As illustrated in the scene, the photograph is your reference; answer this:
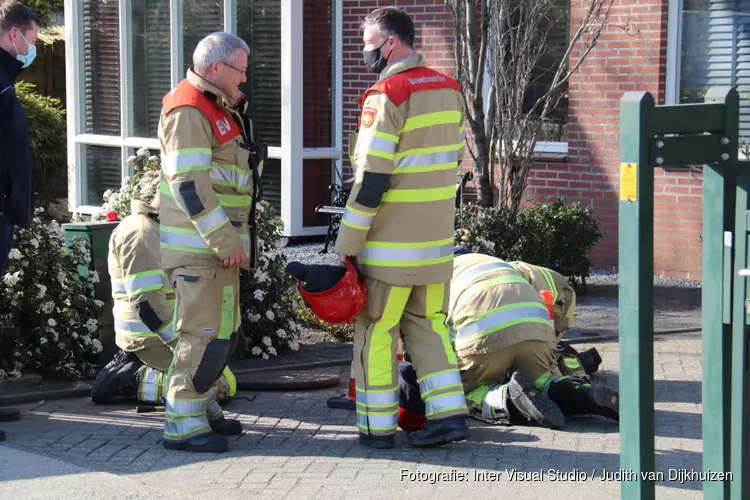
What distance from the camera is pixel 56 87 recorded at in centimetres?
1873

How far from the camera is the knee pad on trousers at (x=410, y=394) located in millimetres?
5777

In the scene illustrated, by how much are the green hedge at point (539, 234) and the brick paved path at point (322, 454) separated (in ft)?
9.30

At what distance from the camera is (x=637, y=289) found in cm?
340

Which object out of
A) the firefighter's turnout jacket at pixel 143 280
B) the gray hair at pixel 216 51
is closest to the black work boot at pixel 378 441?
the firefighter's turnout jacket at pixel 143 280

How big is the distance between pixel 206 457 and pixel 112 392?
1.24 m

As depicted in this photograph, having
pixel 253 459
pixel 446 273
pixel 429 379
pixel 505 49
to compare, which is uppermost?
pixel 505 49

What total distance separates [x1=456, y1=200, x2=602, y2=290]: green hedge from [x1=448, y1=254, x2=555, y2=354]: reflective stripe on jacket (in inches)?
94.5

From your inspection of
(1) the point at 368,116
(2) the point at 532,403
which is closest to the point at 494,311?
(2) the point at 532,403

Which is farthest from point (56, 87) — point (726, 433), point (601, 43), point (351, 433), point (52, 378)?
point (726, 433)

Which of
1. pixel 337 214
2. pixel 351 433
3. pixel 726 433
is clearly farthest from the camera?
pixel 337 214

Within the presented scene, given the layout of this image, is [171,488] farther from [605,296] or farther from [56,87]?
[56,87]

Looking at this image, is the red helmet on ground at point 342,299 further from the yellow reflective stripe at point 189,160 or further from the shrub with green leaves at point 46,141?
the shrub with green leaves at point 46,141

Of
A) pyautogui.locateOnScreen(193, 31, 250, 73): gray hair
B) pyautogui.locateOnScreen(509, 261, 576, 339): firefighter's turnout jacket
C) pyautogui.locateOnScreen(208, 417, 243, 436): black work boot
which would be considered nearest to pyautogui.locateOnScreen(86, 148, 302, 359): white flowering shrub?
pyautogui.locateOnScreen(208, 417, 243, 436): black work boot

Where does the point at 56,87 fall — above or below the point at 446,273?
above
